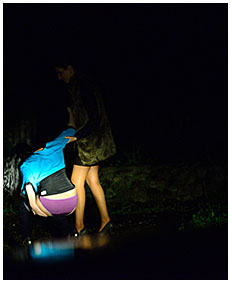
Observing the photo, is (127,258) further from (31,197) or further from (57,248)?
(31,197)

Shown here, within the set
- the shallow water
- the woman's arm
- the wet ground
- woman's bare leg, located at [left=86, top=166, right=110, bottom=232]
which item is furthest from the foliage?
the woman's arm

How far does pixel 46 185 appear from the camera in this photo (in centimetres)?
626

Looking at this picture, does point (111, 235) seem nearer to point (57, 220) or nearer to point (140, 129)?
point (57, 220)

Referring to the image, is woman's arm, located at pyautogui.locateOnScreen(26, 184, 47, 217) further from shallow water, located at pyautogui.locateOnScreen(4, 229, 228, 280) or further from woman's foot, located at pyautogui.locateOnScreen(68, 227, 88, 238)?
woman's foot, located at pyautogui.locateOnScreen(68, 227, 88, 238)

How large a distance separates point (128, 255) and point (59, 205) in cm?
96

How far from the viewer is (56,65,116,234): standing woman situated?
21.7 ft

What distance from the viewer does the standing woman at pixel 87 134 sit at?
261 inches

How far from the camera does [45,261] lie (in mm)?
6078

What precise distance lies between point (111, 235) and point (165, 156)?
371 cm

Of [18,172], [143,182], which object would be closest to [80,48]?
[143,182]

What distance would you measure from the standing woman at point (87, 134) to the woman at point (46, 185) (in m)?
0.40

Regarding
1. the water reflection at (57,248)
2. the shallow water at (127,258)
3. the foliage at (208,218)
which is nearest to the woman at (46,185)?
the water reflection at (57,248)

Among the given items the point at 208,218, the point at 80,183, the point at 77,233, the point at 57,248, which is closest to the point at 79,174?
the point at 80,183

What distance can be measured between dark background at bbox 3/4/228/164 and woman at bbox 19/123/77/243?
353cm
